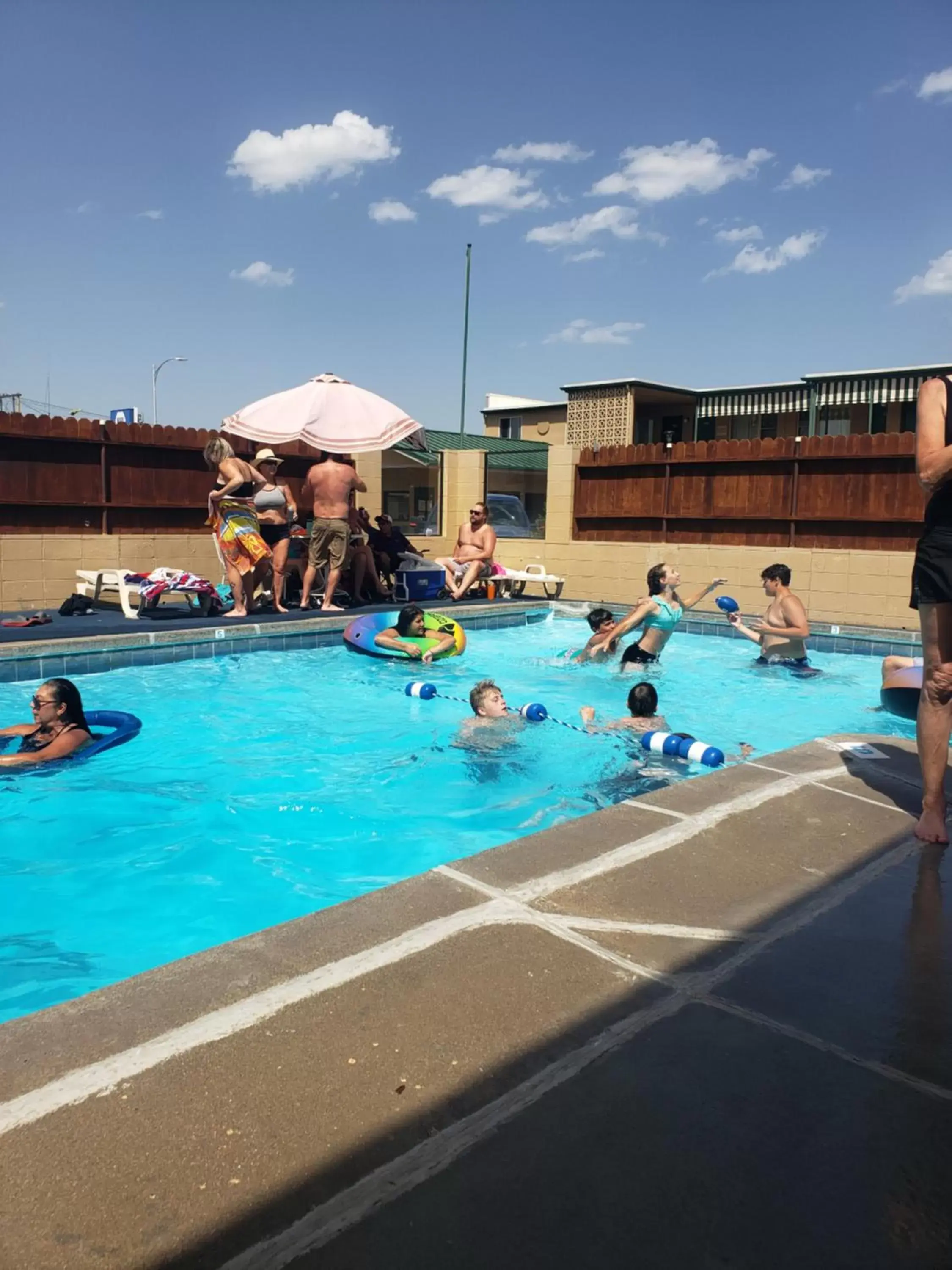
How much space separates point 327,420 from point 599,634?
15.3 ft

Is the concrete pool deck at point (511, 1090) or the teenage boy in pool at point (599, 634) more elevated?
the teenage boy in pool at point (599, 634)

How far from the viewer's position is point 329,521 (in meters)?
10.6

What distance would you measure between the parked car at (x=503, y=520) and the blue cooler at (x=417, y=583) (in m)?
2.94

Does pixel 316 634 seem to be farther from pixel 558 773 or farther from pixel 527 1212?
pixel 527 1212

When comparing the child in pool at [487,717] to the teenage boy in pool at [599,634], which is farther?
the teenage boy in pool at [599,634]

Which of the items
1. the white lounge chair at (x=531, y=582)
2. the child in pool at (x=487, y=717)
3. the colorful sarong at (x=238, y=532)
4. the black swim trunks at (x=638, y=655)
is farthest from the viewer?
the white lounge chair at (x=531, y=582)

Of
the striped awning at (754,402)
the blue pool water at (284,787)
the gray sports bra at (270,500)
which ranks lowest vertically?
the blue pool water at (284,787)

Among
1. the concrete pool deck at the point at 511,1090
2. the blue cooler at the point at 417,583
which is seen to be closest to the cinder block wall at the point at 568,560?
the blue cooler at the point at 417,583

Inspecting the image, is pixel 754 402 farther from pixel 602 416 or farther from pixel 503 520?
pixel 503 520

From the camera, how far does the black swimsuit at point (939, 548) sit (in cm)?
292

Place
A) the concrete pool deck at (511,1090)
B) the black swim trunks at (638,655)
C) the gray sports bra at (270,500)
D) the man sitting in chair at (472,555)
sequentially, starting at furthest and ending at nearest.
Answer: the man sitting in chair at (472,555) < the gray sports bra at (270,500) < the black swim trunks at (638,655) < the concrete pool deck at (511,1090)

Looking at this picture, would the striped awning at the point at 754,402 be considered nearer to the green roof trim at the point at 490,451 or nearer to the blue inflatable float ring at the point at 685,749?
the green roof trim at the point at 490,451

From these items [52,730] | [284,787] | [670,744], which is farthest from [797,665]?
[52,730]

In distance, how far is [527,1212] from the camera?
1.36 metres
